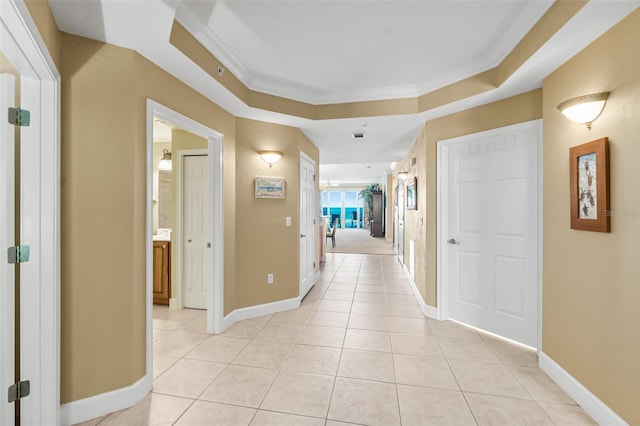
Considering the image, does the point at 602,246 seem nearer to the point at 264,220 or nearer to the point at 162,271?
the point at 264,220

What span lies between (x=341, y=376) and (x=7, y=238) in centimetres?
230

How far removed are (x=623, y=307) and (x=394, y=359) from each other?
1.60m

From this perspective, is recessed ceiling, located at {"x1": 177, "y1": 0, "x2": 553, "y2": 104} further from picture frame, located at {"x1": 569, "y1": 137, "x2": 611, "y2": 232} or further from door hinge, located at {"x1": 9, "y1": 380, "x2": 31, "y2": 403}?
door hinge, located at {"x1": 9, "y1": 380, "x2": 31, "y2": 403}

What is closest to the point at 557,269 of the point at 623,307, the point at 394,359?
the point at 623,307

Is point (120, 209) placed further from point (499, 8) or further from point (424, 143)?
point (424, 143)

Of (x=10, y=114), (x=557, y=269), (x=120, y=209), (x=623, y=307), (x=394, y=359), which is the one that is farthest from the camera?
(x=394, y=359)

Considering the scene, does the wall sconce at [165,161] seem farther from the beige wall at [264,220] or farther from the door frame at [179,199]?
the beige wall at [264,220]

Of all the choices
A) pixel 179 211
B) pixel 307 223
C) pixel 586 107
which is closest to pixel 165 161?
pixel 179 211

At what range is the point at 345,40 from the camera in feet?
7.63

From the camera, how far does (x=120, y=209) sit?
1.91m

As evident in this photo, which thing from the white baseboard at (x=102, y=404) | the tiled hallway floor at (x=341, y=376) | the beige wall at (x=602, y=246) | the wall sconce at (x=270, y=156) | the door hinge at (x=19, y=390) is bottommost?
the tiled hallway floor at (x=341, y=376)

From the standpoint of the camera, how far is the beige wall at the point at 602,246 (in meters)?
1.58

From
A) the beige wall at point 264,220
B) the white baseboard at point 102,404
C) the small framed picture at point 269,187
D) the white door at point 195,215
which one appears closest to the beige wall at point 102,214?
the white baseboard at point 102,404

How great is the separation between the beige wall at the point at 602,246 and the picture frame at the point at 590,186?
0.04 m
